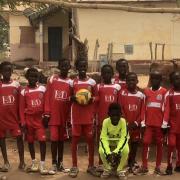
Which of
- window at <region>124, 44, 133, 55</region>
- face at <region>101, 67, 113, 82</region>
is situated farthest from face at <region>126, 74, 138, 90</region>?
window at <region>124, 44, 133, 55</region>

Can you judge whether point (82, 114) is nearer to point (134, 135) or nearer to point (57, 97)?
point (57, 97)

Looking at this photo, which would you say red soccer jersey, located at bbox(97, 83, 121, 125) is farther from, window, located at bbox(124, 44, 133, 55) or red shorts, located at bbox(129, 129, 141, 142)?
window, located at bbox(124, 44, 133, 55)

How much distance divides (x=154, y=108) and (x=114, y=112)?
27.6 inches

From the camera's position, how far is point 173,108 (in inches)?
298

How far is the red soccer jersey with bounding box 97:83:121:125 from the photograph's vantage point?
770 cm

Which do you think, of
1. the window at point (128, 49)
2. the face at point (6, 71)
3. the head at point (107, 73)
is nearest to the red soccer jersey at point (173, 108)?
the head at point (107, 73)

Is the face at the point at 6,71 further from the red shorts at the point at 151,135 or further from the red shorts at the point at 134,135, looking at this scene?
the red shorts at the point at 151,135

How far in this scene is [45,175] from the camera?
24.6 feet

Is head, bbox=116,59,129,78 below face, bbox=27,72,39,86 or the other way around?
the other way around

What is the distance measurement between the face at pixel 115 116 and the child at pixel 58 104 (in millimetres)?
773

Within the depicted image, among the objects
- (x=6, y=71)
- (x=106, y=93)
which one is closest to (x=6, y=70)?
(x=6, y=71)

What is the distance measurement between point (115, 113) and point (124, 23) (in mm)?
15414

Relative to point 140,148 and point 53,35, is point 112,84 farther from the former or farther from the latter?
point 53,35

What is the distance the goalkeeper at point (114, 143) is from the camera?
7.17 meters
